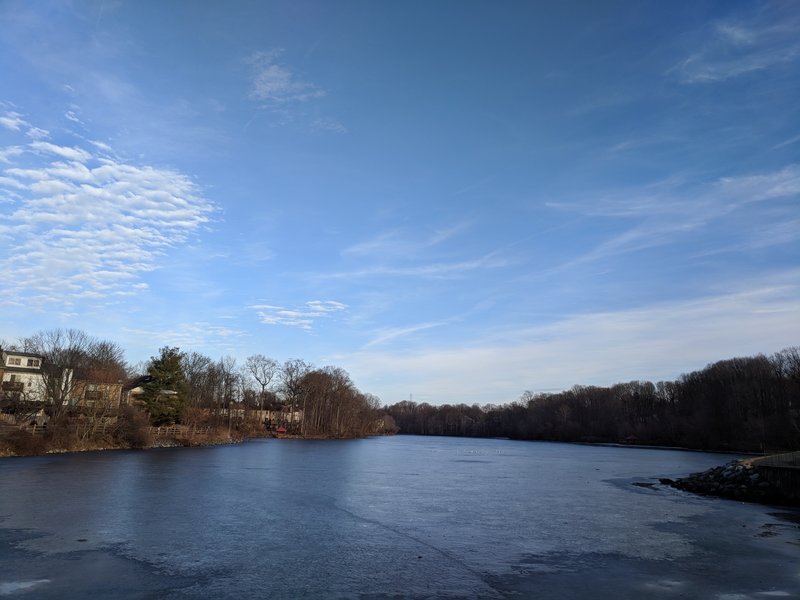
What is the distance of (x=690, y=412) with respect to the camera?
9312 cm

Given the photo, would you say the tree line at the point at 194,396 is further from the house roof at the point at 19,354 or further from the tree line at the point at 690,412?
the tree line at the point at 690,412

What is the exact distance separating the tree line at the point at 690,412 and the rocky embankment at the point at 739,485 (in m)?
15.2

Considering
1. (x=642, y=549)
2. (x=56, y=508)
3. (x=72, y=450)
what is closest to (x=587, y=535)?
(x=642, y=549)

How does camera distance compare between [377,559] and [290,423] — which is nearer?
[377,559]

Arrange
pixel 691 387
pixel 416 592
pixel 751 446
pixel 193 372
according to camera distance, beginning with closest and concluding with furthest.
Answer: pixel 416 592 < pixel 751 446 < pixel 193 372 < pixel 691 387

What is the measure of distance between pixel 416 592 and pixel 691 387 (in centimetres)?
10320

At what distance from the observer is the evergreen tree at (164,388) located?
190 ft

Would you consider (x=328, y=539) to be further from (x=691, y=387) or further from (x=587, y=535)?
(x=691, y=387)

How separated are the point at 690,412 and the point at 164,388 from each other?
8570 centimetres

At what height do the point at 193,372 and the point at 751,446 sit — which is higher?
the point at 193,372

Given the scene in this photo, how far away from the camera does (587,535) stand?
1579 centimetres

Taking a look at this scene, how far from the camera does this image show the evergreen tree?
190 ft

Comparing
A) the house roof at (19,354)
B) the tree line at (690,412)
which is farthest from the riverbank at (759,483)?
the house roof at (19,354)

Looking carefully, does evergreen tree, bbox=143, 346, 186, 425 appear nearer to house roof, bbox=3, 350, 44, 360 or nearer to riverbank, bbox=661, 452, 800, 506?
house roof, bbox=3, 350, 44, 360
